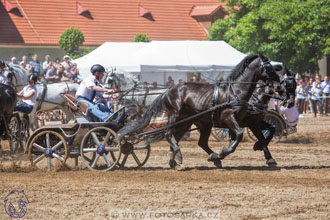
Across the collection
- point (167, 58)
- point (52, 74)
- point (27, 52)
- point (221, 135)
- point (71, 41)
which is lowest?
point (221, 135)

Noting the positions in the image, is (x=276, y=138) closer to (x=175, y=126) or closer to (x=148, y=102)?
(x=148, y=102)

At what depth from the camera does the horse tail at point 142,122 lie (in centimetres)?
1130

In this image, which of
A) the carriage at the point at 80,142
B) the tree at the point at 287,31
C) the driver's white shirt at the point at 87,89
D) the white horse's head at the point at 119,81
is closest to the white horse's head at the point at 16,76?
the white horse's head at the point at 119,81

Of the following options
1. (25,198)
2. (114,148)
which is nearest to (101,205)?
(25,198)

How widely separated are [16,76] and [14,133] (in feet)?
15.6

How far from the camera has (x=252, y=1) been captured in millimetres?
33125

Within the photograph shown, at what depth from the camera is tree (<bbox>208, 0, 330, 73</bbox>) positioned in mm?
30672

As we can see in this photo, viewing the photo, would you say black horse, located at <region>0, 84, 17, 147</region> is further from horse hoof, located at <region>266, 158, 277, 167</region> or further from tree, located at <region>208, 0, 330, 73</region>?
tree, located at <region>208, 0, 330, 73</region>

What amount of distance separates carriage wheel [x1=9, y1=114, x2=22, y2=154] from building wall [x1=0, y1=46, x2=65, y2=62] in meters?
27.5

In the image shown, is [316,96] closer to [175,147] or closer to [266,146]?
[266,146]

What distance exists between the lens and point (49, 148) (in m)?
11.1

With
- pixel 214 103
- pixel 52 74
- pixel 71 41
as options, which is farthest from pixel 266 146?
pixel 71 41

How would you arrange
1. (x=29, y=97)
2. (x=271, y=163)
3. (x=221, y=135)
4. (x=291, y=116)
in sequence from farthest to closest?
1. (x=221, y=135)
2. (x=291, y=116)
3. (x=29, y=97)
4. (x=271, y=163)

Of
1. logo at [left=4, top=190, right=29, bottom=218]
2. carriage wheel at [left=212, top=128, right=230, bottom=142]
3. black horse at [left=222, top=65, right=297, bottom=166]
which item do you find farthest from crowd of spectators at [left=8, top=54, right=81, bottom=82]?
logo at [left=4, top=190, right=29, bottom=218]
